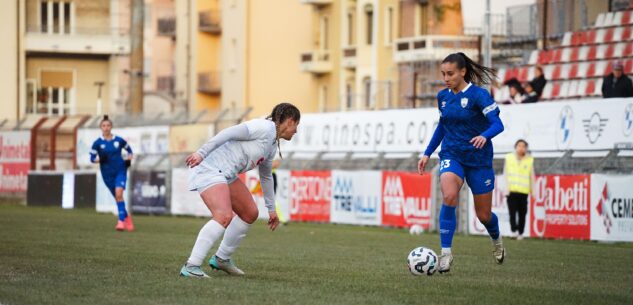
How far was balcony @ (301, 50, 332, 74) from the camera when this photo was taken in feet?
209

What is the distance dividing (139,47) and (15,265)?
33569 mm

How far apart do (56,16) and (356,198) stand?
40765mm

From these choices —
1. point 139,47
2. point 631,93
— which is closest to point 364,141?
point 631,93

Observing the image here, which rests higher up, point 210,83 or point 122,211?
point 210,83

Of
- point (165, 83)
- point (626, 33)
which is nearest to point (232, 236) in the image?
point (626, 33)

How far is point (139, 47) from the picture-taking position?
157 ft

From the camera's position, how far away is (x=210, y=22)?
75312 mm

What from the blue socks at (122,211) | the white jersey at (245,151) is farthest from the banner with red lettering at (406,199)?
the white jersey at (245,151)

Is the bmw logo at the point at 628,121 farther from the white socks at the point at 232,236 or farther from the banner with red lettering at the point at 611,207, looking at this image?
the white socks at the point at 232,236

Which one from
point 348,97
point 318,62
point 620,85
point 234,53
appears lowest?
point 620,85

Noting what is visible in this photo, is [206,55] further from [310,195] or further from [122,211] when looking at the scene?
[122,211]

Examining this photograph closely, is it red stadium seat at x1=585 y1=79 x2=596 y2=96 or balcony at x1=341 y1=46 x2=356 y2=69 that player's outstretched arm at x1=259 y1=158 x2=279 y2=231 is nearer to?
red stadium seat at x1=585 y1=79 x2=596 y2=96

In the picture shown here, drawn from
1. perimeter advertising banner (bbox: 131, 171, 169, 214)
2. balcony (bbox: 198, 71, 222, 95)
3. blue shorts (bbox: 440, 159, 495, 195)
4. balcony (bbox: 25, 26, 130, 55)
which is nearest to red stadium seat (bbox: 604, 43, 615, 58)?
perimeter advertising banner (bbox: 131, 171, 169, 214)

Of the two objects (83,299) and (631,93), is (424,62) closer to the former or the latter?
(631,93)
